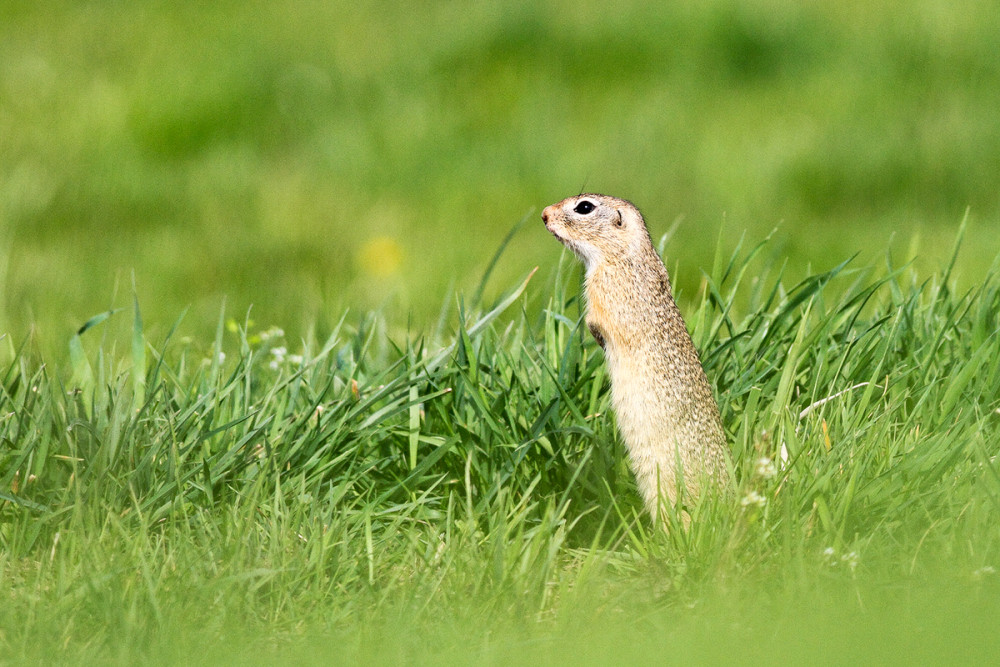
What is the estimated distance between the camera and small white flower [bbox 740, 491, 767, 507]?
271cm

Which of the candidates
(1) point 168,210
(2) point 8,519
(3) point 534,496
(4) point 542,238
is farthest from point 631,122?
(2) point 8,519

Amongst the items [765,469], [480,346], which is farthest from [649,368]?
[480,346]

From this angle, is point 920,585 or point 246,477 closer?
point 920,585

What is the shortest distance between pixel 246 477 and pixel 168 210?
342cm

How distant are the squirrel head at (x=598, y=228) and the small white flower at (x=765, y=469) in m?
0.70

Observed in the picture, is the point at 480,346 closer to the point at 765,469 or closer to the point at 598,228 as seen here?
the point at 598,228

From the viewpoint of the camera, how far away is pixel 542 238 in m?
5.96

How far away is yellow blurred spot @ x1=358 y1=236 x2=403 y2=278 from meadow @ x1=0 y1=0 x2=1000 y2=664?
2cm

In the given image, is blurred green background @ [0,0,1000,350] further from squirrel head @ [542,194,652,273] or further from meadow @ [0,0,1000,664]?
squirrel head @ [542,194,652,273]

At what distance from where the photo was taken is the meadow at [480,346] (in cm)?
259

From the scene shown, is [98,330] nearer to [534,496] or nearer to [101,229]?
[101,229]

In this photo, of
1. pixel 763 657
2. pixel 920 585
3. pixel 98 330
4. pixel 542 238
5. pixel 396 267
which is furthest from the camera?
pixel 542 238

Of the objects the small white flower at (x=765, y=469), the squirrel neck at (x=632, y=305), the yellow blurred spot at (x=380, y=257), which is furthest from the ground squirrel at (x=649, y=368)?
the yellow blurred spot at (x=380, y=257)

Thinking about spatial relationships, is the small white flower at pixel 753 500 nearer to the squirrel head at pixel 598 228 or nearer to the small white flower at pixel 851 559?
the small white flower at pixel 851 559
